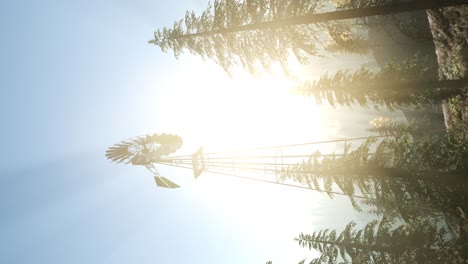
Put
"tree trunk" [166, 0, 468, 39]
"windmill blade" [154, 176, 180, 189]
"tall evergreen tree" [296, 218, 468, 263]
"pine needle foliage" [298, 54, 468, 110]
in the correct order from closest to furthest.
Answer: "tree trunk" [166, 0, 468, 39], "pine needle foliage" [298, 54, 468, 110], "tall evergreen tree" [296, 218, 468, 263], "windmill blade" [154, 176, 180, 189]

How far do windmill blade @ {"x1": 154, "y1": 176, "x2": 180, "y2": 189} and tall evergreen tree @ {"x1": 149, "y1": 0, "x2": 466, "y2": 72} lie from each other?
30.1 feet

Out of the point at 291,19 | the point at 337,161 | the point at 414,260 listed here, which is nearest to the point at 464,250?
the point at 414,260

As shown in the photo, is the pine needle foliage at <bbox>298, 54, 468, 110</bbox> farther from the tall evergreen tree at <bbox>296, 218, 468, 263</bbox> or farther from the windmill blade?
the windmill blade

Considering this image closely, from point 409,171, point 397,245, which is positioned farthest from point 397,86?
point 397,245

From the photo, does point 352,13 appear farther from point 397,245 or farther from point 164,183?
point 164,183

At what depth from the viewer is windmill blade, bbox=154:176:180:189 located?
1945 cm

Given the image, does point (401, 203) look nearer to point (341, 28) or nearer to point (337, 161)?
point (337, 161)

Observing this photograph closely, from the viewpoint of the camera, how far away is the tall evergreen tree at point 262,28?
34.2ft

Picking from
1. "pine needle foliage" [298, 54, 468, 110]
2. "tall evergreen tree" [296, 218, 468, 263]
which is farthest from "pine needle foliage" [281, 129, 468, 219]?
"tall evergreen tree" [296, 218, 468, 263]


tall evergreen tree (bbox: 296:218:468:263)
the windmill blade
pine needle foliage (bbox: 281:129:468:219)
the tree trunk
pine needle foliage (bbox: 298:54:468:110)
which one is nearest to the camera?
the tree trunk

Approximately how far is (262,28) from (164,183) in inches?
487

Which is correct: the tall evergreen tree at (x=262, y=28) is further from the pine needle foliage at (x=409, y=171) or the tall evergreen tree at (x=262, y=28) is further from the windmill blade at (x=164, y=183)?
the windmill blade at (x=164, y=183)

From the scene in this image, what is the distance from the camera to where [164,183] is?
19750mm

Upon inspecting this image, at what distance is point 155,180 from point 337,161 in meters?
12.5
